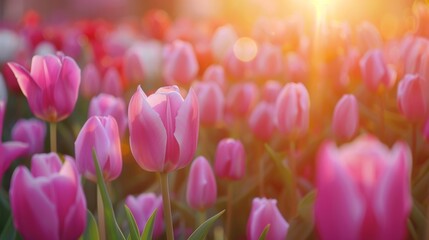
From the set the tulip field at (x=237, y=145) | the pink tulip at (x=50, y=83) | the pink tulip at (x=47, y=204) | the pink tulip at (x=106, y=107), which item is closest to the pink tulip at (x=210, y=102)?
the tulip field at (x=237, y=145)

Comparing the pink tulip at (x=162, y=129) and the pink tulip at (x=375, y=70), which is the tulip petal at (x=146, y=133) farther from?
the pink tulip at (x=375, y=70)

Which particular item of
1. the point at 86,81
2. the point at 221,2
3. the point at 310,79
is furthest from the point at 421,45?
the point at 221,2

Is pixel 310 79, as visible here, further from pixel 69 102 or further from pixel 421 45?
pixel 69 102

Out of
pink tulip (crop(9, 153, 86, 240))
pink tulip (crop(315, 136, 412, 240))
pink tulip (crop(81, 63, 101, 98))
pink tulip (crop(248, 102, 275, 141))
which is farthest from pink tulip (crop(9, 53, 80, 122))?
pink tulip (crop(81, 63, 101, 98))

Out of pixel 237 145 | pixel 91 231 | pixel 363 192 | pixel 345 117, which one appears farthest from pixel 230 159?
pixel 363 192

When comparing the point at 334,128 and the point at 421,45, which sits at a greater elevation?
the point at 421,45

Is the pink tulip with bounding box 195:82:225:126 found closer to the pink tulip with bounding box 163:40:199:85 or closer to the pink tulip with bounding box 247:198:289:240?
the pink tulip with bounding box 163:40:199:85
